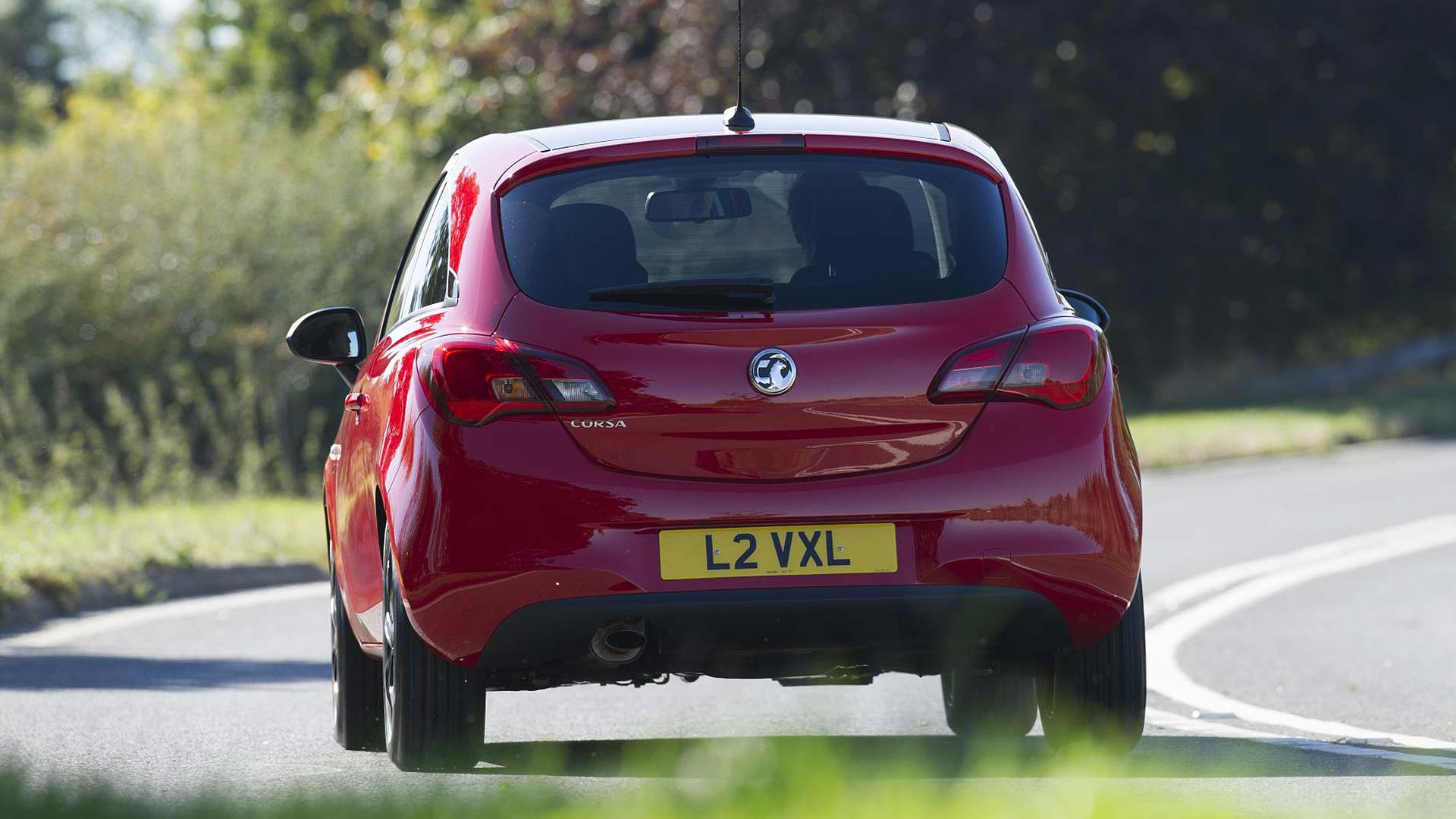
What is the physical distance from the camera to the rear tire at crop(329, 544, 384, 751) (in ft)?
24.7

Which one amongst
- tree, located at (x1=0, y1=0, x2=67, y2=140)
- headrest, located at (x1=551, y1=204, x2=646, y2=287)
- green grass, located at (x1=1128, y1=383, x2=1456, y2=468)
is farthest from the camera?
tree, located at (x1=0, y1=0, x2=67, y2=140)

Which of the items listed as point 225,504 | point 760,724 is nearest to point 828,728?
point 760,724

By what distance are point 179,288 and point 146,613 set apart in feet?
37.2

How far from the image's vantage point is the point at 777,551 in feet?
19.8

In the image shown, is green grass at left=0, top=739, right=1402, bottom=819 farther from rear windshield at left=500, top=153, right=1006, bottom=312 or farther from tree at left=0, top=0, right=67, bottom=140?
tree at left=0, top=0, right=67, bottom=140

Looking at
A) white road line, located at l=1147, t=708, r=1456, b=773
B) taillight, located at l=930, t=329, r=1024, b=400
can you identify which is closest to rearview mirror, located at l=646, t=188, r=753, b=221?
taillight, located at l=930, t=329, r=1024, b=400

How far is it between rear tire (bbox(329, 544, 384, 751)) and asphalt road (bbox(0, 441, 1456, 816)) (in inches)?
5.1

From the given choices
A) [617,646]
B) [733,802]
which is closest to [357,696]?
[617,646]

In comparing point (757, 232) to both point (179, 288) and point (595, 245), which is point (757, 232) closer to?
point (595, 245)

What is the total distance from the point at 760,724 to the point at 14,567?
614cm

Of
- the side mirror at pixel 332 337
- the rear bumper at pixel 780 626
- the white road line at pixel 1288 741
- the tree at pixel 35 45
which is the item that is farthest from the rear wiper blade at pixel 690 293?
the tree at pixel 35 45

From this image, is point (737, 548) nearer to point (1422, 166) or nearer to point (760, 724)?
point (760, 724)

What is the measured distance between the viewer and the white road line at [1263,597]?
8312mm

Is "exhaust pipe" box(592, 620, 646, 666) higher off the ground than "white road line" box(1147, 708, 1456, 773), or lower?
higher
